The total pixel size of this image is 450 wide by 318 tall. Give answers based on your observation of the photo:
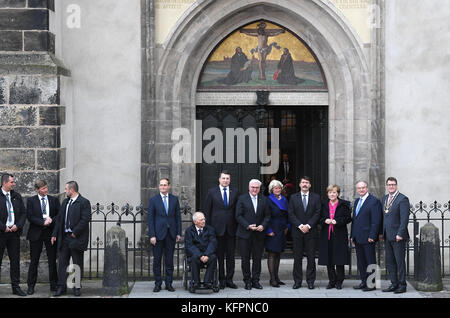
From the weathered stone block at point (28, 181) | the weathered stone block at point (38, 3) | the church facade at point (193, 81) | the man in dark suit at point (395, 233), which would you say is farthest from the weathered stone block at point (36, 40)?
the man in dark suit at point (395, 233)

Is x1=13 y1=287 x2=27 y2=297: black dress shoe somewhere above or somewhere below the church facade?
below

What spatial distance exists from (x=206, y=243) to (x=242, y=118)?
3564mm

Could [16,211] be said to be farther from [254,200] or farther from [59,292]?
[254,200]

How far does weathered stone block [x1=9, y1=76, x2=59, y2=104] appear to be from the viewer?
11781 mm

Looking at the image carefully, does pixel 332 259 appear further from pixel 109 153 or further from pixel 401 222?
pixel 109 153

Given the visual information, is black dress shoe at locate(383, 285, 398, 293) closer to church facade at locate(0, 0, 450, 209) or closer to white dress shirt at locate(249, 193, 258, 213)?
white dress shirt at locate(249, 193, 258, 213)

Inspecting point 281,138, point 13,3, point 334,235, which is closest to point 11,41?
point 13,3

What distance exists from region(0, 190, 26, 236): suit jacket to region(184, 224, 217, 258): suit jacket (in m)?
2.25

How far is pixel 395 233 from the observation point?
10789 mm

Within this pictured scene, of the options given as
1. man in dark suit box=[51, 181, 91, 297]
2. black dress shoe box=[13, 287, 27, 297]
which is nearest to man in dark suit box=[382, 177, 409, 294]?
man in dark suit box=[51, 181, 91, 297]

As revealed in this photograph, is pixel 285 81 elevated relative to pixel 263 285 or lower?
elevated

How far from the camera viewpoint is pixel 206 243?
1084cm

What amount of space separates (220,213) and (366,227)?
204cm
